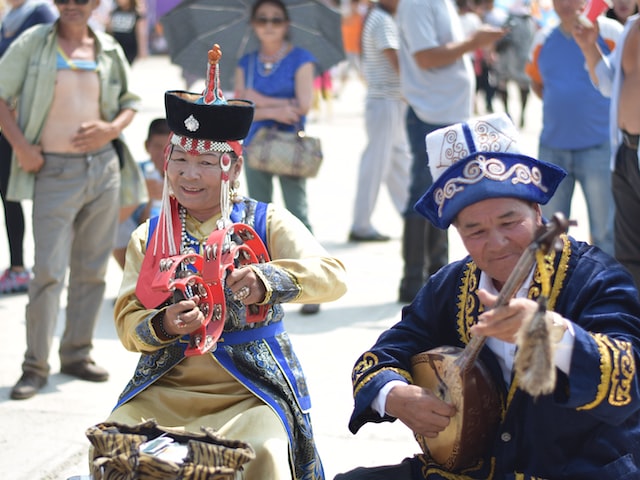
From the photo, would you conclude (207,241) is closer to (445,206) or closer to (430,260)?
(445,206)

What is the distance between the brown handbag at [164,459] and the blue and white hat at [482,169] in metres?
0.84

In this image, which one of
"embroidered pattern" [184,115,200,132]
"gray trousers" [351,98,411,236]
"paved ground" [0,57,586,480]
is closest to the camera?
"embroidered pattern" [184,115,200,132]

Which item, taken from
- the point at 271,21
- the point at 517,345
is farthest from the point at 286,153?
the point at 517,345

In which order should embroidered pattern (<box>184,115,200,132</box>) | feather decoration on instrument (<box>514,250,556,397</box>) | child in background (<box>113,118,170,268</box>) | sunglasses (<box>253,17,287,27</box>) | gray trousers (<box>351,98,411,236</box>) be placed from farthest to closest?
gray trousers (<box>351,98,411,236</box>) → sunglasses (<box>253,17,287,27</box>) → child in background (<box>113,118,170,268</box>) → embroidered pattern (<box>184,115,200,132</box>) → feather decoration on instrument (<box>514,250,556,397</box>)

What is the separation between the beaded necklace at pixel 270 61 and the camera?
6.54m

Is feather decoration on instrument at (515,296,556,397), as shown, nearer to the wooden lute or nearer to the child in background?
the wooden lute

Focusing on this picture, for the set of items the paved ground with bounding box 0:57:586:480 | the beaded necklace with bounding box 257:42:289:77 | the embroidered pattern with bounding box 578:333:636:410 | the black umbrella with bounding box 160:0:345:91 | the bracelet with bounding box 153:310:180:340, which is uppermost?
the black umbrella with bounding box 160:0:345:91

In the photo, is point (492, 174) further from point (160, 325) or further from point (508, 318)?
point (160, 325)

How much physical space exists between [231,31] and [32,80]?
76.1 inches

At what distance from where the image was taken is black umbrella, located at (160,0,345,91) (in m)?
6.58

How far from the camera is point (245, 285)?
10.2 feet

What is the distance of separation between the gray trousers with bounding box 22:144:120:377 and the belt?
2.52m

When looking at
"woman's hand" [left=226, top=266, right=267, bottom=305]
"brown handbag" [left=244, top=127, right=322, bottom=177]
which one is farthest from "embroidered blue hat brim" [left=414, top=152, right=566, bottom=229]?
"brown handbag" [left=244, top=127, right=322, bottom=177]

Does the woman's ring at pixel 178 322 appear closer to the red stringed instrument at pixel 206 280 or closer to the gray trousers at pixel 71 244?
the red stringed instrument at pixel 206 280
